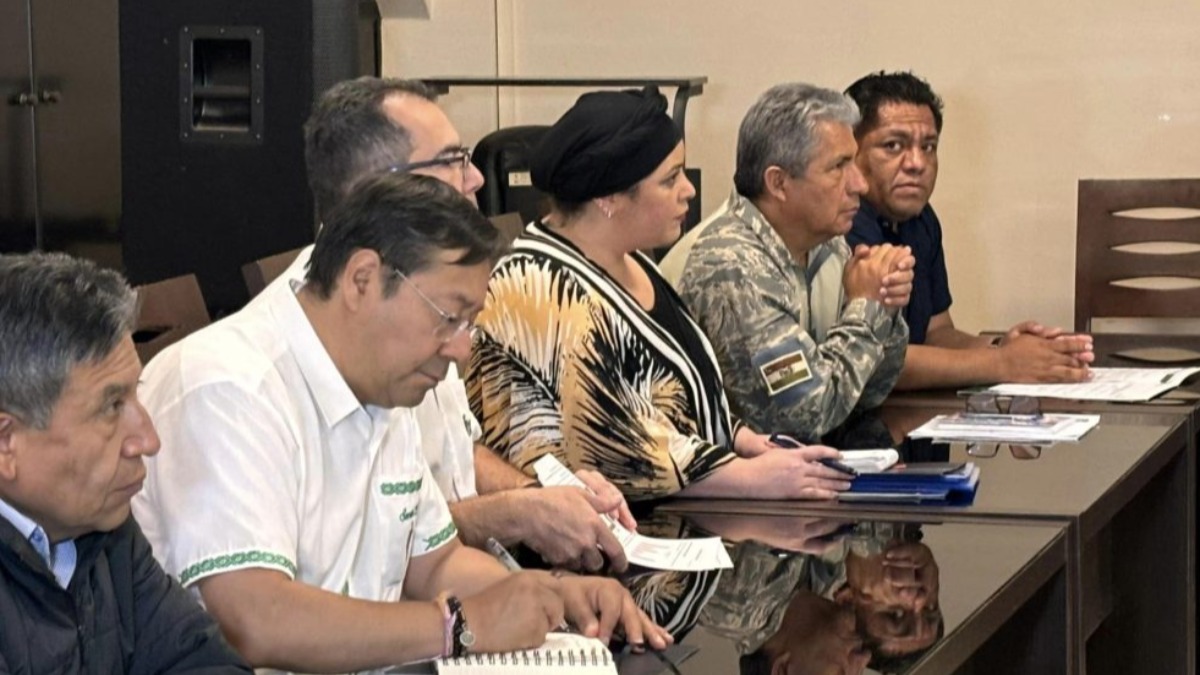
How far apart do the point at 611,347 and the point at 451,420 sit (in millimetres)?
418

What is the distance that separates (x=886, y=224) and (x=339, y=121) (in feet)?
6.52

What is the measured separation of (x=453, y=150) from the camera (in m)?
2.61

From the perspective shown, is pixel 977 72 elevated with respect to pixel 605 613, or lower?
elevated

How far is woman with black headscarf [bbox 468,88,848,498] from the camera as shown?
274 centimetres

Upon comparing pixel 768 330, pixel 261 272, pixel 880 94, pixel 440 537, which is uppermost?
pixel 880 94

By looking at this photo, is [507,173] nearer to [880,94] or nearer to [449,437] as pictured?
[880,94]

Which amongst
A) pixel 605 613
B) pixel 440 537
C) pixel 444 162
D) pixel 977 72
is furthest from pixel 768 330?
pixel 977 72

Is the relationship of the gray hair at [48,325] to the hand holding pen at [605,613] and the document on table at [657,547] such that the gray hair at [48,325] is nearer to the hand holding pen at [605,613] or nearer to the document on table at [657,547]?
the hand holding pen at [605,613]

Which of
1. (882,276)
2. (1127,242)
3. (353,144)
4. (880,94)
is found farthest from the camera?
(1127,242)

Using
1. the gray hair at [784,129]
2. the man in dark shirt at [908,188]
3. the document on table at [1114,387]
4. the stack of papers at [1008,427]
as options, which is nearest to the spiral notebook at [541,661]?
the stack of papers at [1008,427]

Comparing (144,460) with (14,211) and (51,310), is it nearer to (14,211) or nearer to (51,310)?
(51,310)

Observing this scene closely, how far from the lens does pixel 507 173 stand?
5371 millimetres

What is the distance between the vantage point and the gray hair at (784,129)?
3463mm

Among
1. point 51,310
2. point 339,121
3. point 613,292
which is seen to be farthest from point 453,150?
point 51,310
